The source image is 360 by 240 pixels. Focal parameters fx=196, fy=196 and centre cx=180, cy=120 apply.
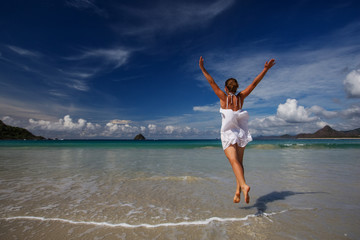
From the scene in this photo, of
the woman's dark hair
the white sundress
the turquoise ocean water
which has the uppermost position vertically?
the woman's dark hair

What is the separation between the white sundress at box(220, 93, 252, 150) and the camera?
381cm

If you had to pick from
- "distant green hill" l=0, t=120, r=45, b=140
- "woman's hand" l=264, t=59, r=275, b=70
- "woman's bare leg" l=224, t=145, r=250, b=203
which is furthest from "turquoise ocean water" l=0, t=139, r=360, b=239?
"distant green hill" l=0, t=120, r=45, b=140

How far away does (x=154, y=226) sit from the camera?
3.46m

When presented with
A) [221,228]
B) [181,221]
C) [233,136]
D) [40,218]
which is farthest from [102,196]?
[233,136]

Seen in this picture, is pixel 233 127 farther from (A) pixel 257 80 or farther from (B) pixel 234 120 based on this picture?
(A) pixel 257 80

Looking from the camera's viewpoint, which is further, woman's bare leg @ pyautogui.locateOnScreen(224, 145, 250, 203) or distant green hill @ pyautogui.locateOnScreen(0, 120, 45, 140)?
distant green hill @ pyautogui.locateOnScreen(0, 120, 45, 140)

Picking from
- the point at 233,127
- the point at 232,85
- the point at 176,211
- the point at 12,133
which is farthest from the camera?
the point at 12,133

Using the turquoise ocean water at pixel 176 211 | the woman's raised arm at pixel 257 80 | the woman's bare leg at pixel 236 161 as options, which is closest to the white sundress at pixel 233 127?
the woman's bare leg at pixel 236 161

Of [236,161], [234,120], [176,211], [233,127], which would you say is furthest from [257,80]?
[176,211]

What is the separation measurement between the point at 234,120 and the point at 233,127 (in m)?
0.16

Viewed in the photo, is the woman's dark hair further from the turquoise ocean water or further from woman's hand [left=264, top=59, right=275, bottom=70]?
the turquoise ocean water

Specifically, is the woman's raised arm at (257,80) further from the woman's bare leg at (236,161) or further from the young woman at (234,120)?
the woman's bare leg at (236,161)

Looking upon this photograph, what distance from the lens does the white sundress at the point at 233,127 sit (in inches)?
150

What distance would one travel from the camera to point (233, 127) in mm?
3883
